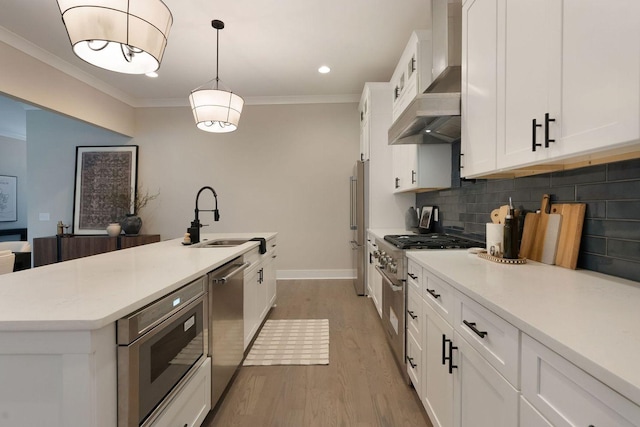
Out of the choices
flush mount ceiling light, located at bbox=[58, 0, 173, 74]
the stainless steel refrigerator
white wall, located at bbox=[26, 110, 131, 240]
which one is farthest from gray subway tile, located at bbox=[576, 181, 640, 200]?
white wall, located at bbox=[26, 110, 131, 240]

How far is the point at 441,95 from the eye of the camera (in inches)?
73.1

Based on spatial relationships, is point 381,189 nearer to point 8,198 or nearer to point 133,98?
point 133,98

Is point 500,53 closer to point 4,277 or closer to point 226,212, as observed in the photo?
point 4,277

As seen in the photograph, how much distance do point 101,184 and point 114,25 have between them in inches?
183

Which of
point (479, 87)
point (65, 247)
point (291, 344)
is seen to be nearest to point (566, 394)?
point (479, 87)

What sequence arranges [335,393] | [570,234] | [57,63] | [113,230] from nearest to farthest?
[570,234] < [335,393] < [57,63] < [113,230]

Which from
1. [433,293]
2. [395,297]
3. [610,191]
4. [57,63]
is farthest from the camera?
[57,63]

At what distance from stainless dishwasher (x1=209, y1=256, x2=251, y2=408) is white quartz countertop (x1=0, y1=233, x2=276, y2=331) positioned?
12 centimetres

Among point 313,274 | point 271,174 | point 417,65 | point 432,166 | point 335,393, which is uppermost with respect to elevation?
point 417,65

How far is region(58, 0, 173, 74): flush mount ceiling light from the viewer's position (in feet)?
4.62

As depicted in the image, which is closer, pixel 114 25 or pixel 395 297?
pixel 114 25

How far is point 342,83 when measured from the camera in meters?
4.42

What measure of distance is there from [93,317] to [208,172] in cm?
455

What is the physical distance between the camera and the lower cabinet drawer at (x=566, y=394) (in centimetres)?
54
